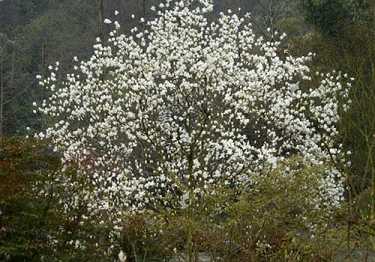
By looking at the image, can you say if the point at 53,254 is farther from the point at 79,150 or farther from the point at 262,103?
the point at 262,103


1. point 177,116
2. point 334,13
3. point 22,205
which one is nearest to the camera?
point 22,205

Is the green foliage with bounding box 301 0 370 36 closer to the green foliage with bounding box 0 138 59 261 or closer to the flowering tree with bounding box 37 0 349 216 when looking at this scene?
the flowering tree with bounding box 37 0 349 216

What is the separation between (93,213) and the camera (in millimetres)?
10609

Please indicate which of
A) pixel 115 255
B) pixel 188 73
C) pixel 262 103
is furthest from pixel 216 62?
pixel 115 255

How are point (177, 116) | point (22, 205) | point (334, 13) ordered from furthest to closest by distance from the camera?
point (334, 13), point (177, 116), point (22, 205)

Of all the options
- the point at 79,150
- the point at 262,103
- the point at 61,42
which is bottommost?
the point at 79,150

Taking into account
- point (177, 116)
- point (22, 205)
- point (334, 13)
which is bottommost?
point (22, 205)

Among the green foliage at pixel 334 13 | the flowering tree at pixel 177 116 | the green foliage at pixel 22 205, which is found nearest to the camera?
the green foliage at pixel 22 205

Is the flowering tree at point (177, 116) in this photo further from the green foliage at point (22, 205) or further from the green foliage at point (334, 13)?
the green foliage at point (334, 13)

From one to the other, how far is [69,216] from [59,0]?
4108 centimetres

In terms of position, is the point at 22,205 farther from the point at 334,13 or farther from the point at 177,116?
the point at 334,13

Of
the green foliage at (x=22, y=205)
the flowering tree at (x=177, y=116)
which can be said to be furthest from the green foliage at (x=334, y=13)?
the green foliage at (x=22, y=205)

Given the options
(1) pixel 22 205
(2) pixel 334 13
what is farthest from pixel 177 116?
(2) pixel 334 13

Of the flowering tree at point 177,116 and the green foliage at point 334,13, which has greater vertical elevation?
the green foliage at point 334,13
